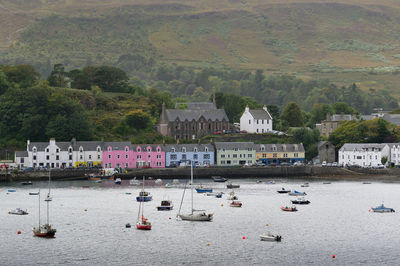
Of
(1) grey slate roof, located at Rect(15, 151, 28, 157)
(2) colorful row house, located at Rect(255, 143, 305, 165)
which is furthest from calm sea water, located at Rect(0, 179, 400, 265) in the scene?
(2) colorful row house, located at Rect(255, 143, 305, 165)

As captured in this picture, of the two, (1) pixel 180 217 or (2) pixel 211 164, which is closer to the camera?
(1) pixel 180 217

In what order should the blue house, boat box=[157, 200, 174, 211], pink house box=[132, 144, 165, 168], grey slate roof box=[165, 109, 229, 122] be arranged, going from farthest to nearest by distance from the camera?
grey slate roof box=[165, 109, 229, 122] < the blue house < pink house box=[132, 144, 165, 168] < boat box=[157, 200, 174, 211]

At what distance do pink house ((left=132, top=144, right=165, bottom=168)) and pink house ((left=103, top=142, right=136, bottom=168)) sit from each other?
1016 mm

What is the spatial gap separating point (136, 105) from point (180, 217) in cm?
9959

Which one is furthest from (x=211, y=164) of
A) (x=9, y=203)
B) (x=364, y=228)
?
(x=364, y=228)

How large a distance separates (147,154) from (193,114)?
25.8 meters

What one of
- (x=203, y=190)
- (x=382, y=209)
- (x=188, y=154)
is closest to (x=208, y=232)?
(x=382, y=209)

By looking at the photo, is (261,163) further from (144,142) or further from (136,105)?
(136,105)

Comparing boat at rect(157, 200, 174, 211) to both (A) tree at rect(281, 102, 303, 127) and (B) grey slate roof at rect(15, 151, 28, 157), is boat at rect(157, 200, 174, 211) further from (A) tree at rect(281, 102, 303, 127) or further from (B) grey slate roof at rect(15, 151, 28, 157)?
(A) tree at rect(281, 102, 303, 127)

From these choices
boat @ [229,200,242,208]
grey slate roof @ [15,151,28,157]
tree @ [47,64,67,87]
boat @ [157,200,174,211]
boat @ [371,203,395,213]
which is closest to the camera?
boat @ [371,203,395,213]

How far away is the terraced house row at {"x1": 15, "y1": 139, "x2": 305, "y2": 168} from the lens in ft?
438

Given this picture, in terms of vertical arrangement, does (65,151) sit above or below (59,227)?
above

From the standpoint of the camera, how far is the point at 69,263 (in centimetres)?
5881

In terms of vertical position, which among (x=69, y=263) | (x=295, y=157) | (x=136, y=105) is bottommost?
(x=69, y=263)
